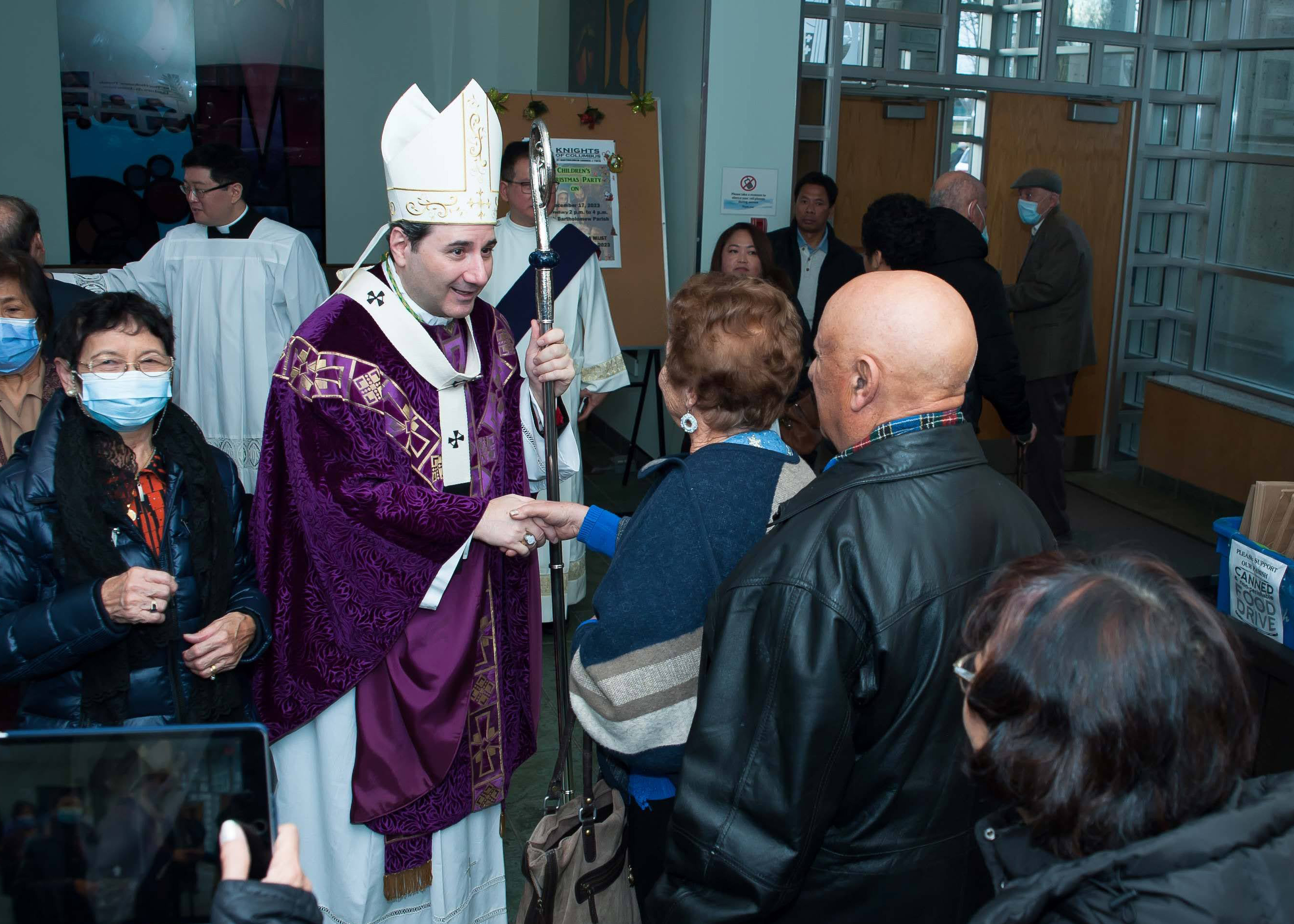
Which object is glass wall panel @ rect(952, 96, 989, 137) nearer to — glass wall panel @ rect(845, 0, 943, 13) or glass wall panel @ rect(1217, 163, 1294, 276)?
glass wall panel @ rect(845, 0, 943, 13)

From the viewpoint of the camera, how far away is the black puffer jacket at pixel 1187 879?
96 cm

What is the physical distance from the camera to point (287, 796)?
2.34m

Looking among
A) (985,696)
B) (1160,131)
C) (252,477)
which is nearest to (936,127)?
(1160,131)

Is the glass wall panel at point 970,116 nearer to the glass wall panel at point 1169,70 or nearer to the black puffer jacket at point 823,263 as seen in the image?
the glass wall panel at point 1169,70

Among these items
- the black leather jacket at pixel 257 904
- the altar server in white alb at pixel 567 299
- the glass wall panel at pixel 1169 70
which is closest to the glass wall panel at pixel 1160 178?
the glass wall panel at pixel 1169 70

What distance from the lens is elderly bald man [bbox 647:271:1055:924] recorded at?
1.44 meters

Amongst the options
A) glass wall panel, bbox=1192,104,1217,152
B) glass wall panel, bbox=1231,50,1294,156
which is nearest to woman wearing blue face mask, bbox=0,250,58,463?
glass wall panel, bbox=1231,50,1294,156

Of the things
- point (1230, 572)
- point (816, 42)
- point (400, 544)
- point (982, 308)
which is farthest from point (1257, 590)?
point (816, 42)

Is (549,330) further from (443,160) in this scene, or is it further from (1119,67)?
(1119,67)

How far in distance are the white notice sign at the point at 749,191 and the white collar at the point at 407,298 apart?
352 centimetres

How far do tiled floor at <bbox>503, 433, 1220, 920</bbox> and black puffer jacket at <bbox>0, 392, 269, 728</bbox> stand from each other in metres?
1.44

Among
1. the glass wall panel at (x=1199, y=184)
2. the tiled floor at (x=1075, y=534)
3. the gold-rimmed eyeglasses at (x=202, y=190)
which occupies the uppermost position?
the glass wall panel at (x=1199, y=184)

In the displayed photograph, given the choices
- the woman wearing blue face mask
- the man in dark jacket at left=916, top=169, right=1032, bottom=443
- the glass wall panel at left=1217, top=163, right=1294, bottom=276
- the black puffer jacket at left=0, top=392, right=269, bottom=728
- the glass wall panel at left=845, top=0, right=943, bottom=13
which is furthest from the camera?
the glass wall panel at left=1217, top=163, right=1294, bottom=276

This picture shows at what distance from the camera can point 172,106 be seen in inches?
256
